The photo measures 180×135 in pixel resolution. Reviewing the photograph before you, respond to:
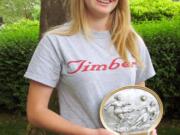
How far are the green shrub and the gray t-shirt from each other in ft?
15.1

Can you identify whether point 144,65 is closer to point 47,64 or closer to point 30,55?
point 47,64

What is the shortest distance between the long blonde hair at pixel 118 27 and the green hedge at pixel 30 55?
4.00 metres

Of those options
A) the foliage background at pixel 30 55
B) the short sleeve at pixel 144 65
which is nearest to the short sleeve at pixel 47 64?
the short sleeve at pixel 144 65

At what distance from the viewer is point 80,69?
7.02 feet

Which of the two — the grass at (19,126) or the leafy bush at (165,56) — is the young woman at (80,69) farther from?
the grass at (19,126)

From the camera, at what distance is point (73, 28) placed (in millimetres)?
2215

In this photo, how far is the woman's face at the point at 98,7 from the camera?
2227 mm

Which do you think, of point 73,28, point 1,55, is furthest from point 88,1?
point 1,55

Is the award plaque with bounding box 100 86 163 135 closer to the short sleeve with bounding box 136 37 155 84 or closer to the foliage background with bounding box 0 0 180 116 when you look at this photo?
the short sleeve with bounding box 136 37 155 84

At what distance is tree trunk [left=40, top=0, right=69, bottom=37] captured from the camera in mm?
4211

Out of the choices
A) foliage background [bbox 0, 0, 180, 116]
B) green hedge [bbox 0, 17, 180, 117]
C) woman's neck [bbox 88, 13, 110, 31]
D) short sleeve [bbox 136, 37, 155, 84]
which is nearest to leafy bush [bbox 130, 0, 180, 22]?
foliage background [bbox 0, 0, 180, 116]

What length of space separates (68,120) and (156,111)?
0.40 metres

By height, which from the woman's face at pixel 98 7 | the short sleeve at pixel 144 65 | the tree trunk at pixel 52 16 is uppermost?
the woman's face at pixel 98 7

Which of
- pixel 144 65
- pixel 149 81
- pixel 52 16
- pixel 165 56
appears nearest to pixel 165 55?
pixel 165 56
